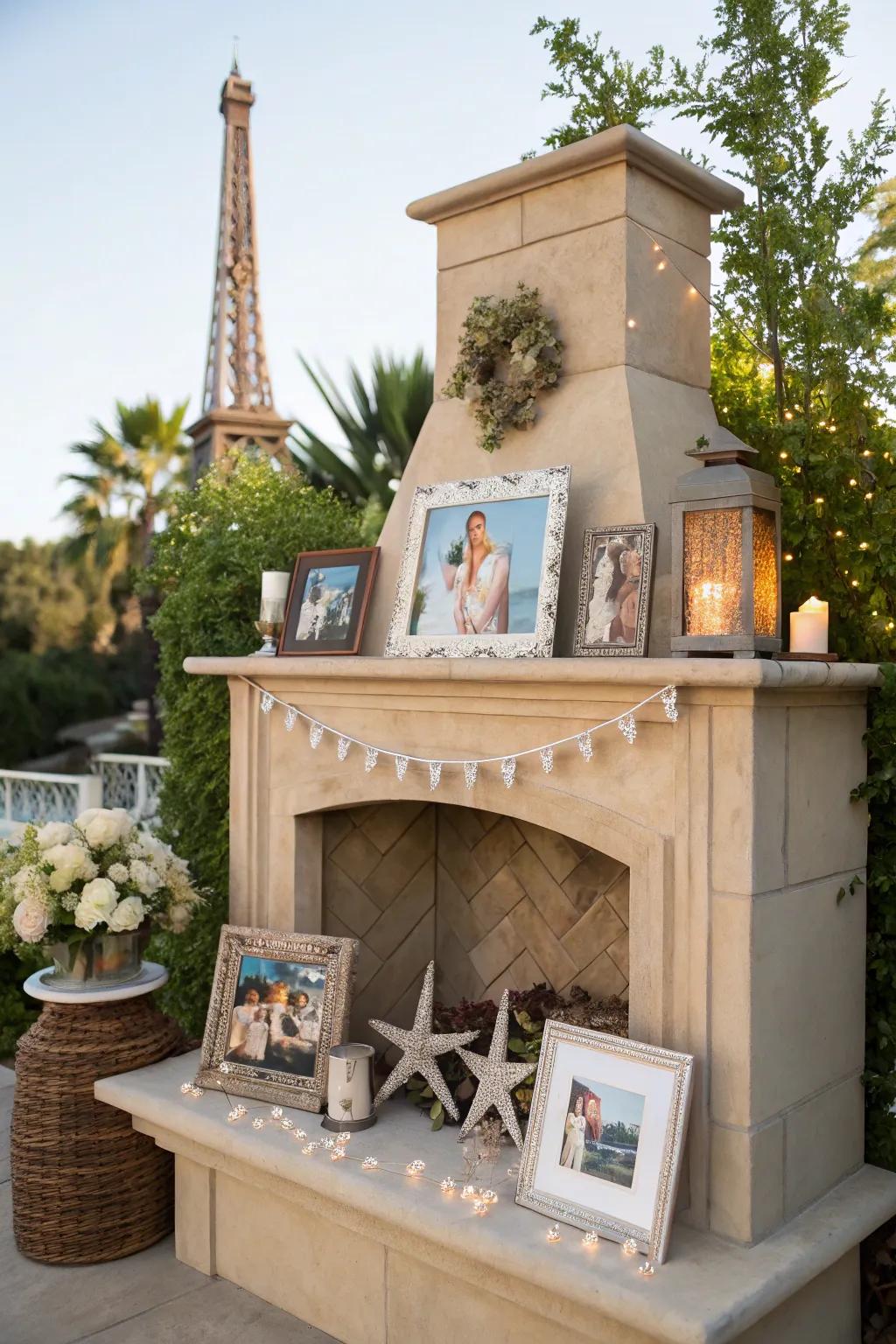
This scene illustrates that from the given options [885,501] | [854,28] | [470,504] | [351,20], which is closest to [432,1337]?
[470,504]

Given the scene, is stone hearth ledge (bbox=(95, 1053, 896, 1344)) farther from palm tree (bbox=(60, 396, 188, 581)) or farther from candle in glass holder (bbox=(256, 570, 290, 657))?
palm tree (bbox=(60, 396, 188, 581))

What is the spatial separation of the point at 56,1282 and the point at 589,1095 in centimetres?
157

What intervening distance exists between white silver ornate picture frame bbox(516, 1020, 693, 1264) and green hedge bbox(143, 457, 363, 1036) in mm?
1796

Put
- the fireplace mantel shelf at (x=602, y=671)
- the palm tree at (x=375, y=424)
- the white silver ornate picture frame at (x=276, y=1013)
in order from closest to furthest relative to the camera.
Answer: the fireplace mantel shelf at (x=602, y=671) < the white silver ornate picture frame at (x=276, y=1013) < the palm tree at (x=375, y=424)

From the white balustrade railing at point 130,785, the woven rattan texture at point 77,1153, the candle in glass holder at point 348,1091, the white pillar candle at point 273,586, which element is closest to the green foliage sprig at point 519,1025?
the candle in glass holder at point 348,1091

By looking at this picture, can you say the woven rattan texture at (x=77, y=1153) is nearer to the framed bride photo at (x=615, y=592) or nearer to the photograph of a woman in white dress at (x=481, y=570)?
the photograph of a woman in white dress at (x=481, y=570)

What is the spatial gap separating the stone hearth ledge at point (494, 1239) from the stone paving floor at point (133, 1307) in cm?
6

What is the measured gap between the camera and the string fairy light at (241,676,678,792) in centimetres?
209

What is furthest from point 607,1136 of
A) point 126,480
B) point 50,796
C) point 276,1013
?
point 126,480

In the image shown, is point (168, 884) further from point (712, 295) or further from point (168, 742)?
point (712, 295)

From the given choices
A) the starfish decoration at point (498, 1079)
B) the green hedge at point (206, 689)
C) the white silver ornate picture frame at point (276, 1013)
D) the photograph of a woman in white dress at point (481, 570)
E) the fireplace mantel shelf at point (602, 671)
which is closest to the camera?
the fireplace mantel shelf at point (602, 671)

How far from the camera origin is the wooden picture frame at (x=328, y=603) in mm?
2875

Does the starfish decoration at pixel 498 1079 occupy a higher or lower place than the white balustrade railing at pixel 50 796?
lower

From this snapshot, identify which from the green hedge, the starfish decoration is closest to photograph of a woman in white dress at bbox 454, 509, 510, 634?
the starfish decoration
